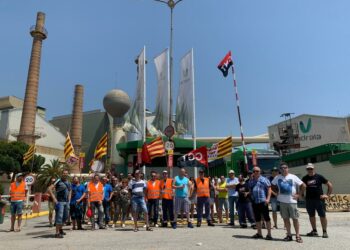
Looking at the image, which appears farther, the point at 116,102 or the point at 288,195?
the point at 116,102

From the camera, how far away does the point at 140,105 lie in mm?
20625

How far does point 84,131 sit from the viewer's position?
7869 centimetres

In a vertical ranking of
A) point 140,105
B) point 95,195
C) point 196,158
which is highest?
point 140,105

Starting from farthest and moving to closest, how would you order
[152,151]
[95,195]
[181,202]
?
1. [152,151]
2. [181,202]
3. [95,195]

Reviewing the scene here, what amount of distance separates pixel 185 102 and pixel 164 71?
235 cm

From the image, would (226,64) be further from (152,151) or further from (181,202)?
(181,202)

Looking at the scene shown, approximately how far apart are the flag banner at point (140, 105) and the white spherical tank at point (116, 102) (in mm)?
46477

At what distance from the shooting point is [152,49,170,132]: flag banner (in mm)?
19547

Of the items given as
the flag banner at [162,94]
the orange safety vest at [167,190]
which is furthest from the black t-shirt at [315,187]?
the flag banner at [162,94]

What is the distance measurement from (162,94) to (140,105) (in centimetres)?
172

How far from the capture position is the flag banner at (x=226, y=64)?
18438 mm

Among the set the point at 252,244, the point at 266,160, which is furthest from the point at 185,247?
the point at 266,160

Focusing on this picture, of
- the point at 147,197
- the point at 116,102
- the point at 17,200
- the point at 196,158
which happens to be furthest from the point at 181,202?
the point at 116,102

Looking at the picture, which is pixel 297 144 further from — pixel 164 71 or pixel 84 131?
pixel 84 131
